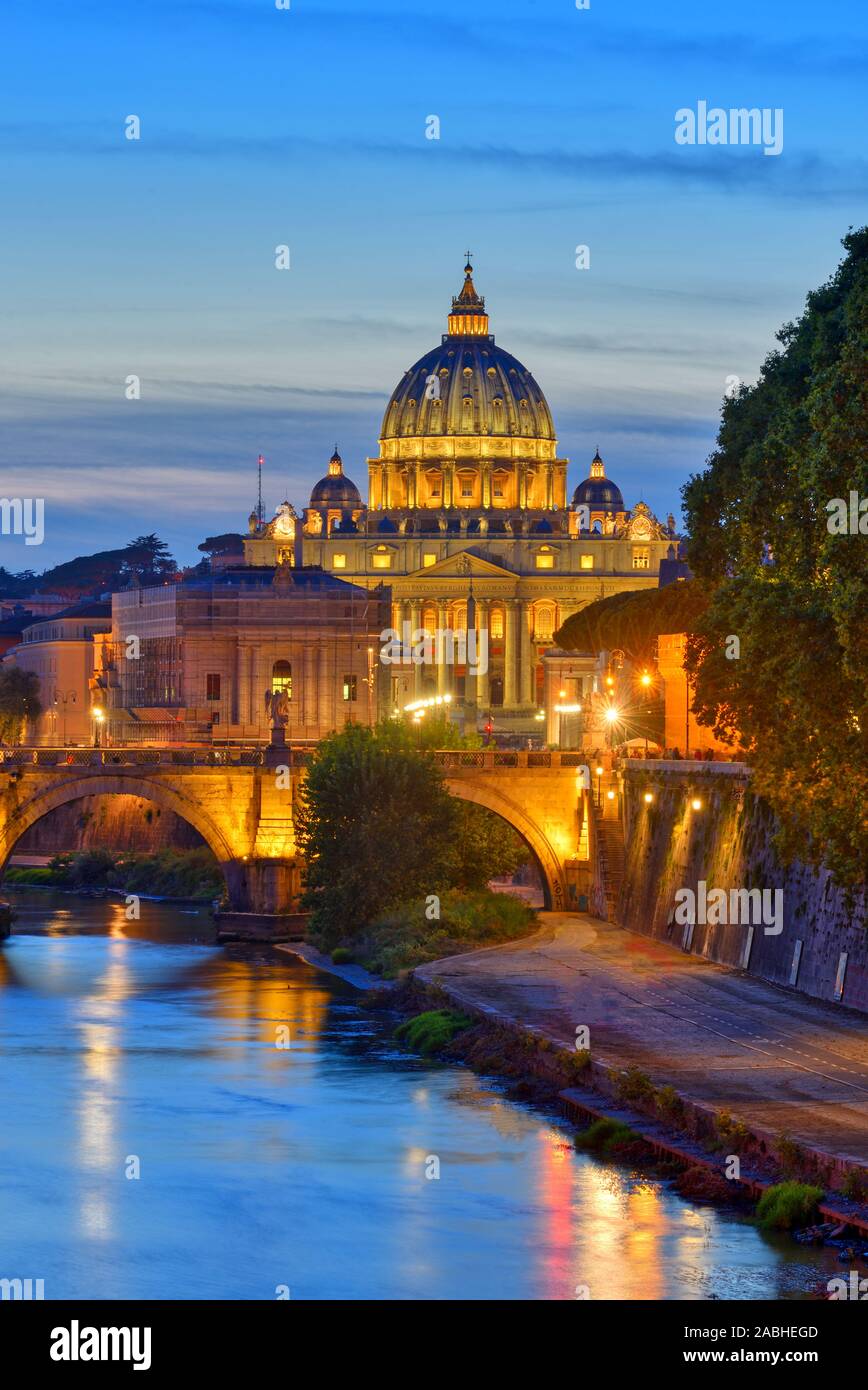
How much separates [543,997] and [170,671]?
83.5 m

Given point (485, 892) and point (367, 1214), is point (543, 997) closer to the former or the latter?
point (367, 1214)

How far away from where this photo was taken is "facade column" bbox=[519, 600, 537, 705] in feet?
596

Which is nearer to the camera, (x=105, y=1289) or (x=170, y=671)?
(x=105, y=1289)

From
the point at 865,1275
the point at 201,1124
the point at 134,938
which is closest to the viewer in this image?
the point at 865,1275

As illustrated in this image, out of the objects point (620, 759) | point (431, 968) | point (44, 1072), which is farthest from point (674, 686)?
point (44, 1072)

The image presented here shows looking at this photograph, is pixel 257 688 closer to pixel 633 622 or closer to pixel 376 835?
pixel 633 622

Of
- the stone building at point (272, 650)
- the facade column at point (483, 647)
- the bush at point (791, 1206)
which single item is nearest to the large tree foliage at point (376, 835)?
the bush at point (791, 1206)

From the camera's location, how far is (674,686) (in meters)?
64.3

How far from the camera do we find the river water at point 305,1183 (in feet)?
96.6

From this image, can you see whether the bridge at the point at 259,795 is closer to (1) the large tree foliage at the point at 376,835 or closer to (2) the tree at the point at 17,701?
(1) the large tree foliage at the point at 376,835

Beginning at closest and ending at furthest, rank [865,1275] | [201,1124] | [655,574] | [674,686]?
[865,1275], [201,1124], [674,686], [655,574]

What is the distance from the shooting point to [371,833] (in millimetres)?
63219

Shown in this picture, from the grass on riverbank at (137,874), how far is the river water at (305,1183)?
3463cm
